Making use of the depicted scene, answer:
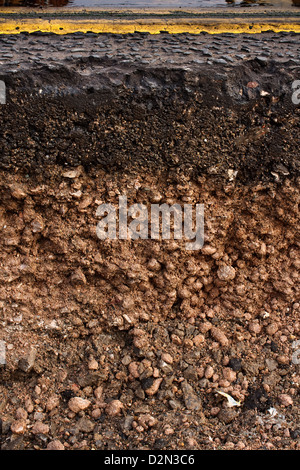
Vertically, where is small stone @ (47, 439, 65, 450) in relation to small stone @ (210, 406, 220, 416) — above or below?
below

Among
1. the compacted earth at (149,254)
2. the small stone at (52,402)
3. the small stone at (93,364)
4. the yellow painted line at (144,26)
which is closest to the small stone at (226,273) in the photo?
the compacted earth at (149,254)

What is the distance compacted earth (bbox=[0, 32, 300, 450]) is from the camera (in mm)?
2375

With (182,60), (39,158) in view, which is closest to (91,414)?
(39,158)

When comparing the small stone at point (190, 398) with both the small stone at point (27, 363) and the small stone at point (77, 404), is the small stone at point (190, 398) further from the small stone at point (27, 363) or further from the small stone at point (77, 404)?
the small stone at point (27, 363)

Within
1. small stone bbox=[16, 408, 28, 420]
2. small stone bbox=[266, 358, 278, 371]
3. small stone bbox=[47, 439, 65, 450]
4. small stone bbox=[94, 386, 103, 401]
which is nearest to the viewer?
small stone bbox=[47, 439, 65, 450]

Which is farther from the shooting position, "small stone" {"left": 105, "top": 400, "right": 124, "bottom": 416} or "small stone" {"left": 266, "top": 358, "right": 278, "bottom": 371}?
"small stone" {"left": 266, "top": 358, "right": 278, "bottom": 371}

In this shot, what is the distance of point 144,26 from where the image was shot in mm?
3109

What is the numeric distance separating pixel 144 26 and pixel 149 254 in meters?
1.63

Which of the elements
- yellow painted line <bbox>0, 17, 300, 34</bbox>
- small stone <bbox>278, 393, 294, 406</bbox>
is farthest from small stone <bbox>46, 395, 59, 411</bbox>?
yellow painted line <bbox>0, 17, 300, 34</bbox>

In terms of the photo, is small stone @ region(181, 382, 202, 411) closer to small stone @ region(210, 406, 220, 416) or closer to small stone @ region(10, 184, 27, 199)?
small stone @ region(210, 406, 220, 416)

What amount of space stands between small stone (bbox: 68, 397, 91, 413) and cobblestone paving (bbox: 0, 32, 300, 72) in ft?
5.79

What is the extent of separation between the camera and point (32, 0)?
3.47 meters

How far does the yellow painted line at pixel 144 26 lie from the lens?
3.04 meters

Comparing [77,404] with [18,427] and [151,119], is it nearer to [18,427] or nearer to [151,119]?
[18,427]
